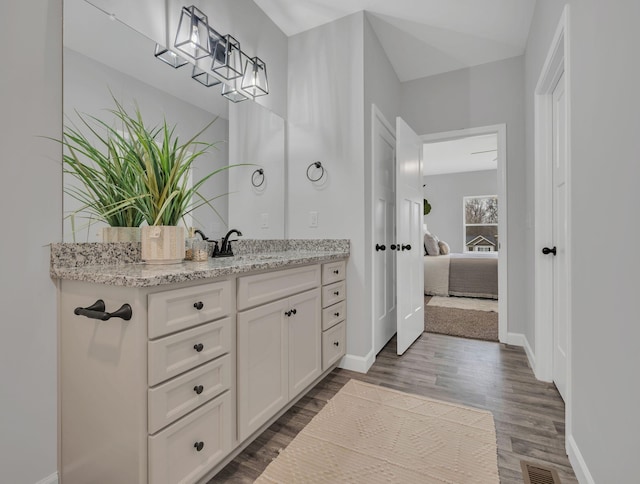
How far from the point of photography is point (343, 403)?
1967 millimetres

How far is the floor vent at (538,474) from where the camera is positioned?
1.35 metres

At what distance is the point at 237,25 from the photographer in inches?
87.7

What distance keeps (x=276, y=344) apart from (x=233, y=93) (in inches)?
64.1

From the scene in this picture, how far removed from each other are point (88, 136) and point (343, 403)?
1.88 metres

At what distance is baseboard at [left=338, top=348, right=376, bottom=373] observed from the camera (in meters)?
2.43

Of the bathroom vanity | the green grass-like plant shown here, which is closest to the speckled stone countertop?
the bathroom vanity

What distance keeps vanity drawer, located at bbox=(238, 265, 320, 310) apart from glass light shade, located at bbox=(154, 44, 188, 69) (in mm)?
1251

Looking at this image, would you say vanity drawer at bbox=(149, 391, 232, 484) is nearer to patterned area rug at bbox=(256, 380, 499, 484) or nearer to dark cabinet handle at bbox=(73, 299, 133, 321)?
patterned area rug at bbox=(256, 380, 499, 484)

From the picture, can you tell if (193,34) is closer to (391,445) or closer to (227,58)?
(227,58)

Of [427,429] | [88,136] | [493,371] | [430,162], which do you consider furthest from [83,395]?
[430,162]

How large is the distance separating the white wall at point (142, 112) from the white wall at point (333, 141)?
70cm

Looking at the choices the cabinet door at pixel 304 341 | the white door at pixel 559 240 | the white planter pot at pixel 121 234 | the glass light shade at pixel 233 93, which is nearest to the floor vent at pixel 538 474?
the white door at pixel 559 240
